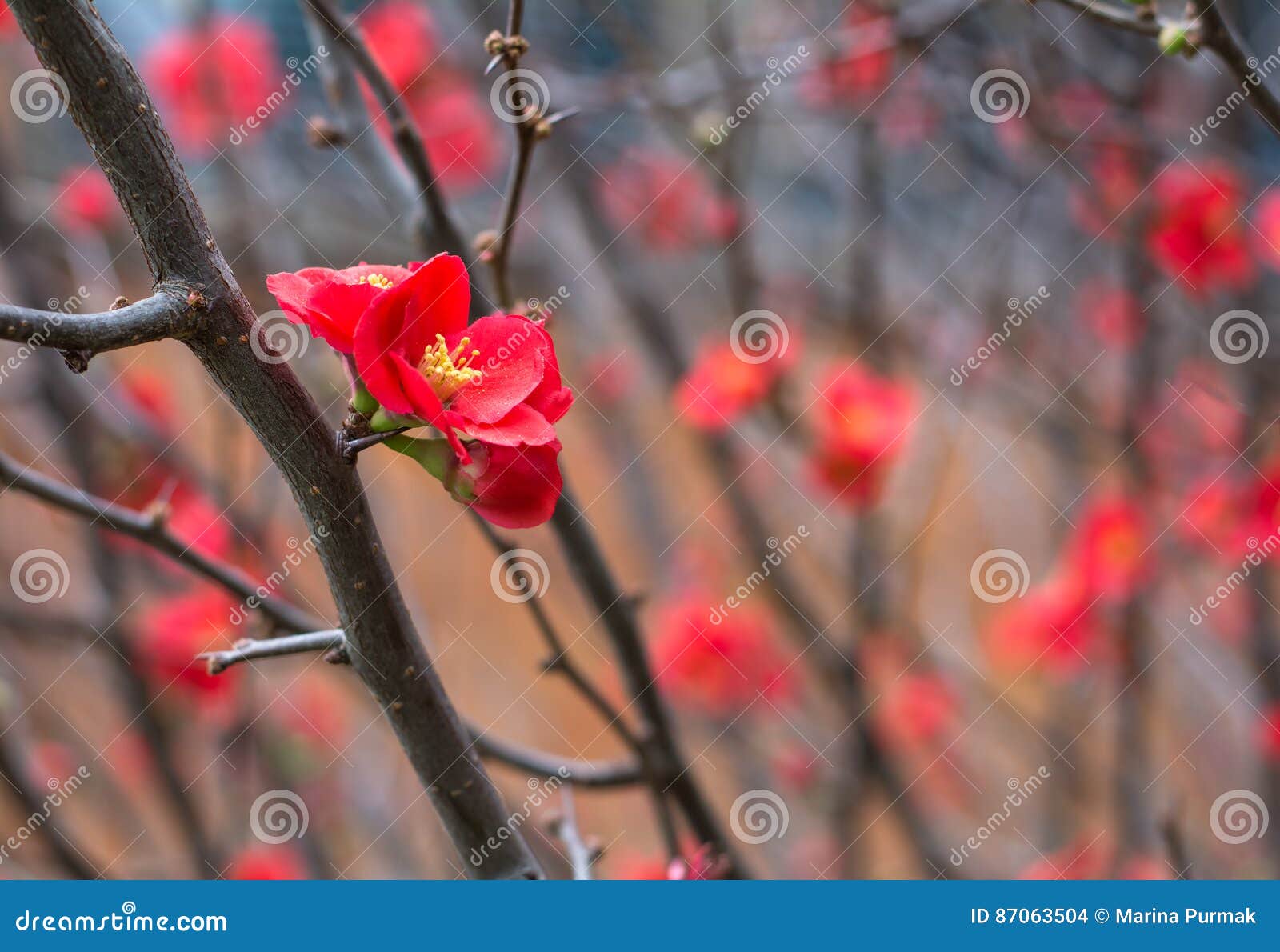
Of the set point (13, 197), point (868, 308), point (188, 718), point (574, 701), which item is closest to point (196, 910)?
point (188, 718)

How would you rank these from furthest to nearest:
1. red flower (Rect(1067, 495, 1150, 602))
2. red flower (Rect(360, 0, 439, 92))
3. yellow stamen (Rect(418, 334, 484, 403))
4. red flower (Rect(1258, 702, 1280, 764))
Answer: red flower (Rect(360, 0, 439, 92))
red flower (Rect(1067, 495, 1150, 602))
red flower (Rect(1258, 702, 1280, 764))
yellow stamen (Rect(418, 334, 484, 403))

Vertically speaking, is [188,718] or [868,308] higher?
[868,308]

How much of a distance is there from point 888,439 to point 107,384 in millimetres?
1149

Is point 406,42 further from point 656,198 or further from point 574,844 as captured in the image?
point 574,844

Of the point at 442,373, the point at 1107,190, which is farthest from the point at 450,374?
the point at 1107,190

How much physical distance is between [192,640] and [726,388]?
84 cm

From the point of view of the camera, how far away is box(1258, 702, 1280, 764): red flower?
4.66 ft

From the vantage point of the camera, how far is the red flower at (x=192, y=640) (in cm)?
143

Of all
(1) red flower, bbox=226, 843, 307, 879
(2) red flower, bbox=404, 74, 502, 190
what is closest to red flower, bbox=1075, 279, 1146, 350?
(2) red flower, bbox=404, 74, 502, 190

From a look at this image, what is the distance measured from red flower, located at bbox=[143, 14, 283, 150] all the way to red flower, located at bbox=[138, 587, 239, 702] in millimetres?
746

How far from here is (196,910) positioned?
0.73 m

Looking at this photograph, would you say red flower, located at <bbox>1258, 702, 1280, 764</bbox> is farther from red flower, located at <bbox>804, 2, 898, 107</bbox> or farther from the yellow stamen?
the yellow stamen

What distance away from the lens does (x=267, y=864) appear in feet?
5.07

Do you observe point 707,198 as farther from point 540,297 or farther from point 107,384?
point 107,384
